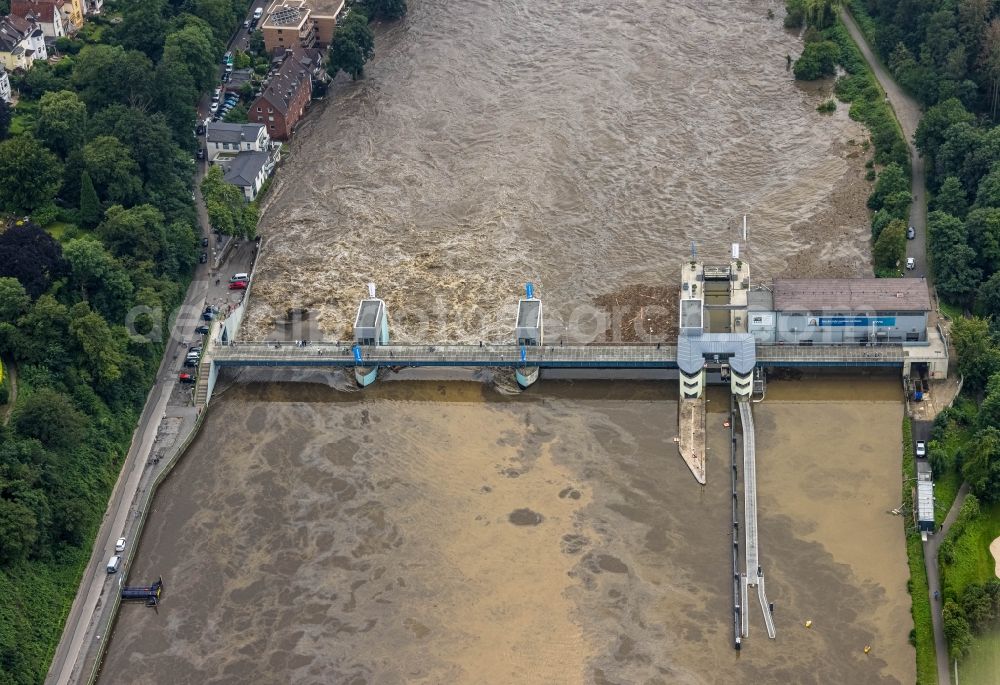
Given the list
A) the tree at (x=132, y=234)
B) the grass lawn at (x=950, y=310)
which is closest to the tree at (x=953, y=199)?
the grass lawn at (x=950, y=310)

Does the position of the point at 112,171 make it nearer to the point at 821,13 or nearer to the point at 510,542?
the point at 510,542

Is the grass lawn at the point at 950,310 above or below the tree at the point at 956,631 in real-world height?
above

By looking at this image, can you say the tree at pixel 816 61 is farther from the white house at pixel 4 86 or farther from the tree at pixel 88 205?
the white house at pixel 4 86

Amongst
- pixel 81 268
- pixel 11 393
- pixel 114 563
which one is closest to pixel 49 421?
pixel 11 393

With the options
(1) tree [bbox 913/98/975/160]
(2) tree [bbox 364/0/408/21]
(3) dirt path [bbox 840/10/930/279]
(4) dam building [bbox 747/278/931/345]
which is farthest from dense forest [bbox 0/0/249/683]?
(1) tree [bbox 913/98/975/160]

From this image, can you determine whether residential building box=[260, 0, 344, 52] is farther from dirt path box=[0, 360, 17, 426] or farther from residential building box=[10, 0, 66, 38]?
dirt path box=[0, 360, 17, 426]
